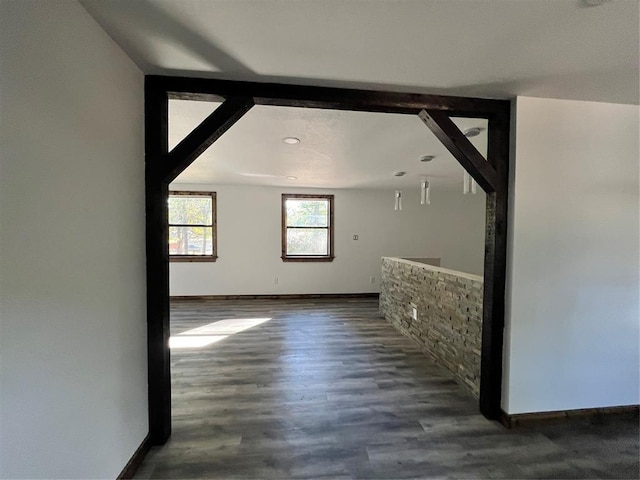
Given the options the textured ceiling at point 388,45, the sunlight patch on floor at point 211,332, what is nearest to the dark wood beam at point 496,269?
the textured ceiling at point 388,45

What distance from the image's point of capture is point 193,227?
5.80 m

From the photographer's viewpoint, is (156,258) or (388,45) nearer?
(388,45)

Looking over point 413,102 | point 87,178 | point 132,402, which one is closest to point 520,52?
point 413,102

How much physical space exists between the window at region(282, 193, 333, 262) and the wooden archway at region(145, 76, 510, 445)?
13.6ft

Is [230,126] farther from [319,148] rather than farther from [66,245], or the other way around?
[319,148]

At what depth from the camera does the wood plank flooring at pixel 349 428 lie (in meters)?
1.69

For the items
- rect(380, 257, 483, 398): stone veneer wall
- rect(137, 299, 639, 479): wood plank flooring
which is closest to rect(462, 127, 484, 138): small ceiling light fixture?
Result: rect(380, 257, 483, 398): stone veneer wall

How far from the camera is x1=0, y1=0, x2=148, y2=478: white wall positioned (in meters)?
0.91

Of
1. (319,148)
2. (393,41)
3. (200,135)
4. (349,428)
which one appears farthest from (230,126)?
(349,428)

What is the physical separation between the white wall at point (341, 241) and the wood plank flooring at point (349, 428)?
2677mm

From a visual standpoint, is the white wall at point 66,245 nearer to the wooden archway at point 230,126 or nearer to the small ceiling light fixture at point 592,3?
the wooden archway at point 230,126

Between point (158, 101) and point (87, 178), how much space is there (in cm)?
78

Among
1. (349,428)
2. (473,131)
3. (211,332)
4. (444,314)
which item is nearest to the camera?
(349,428)

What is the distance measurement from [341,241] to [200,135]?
461cm
